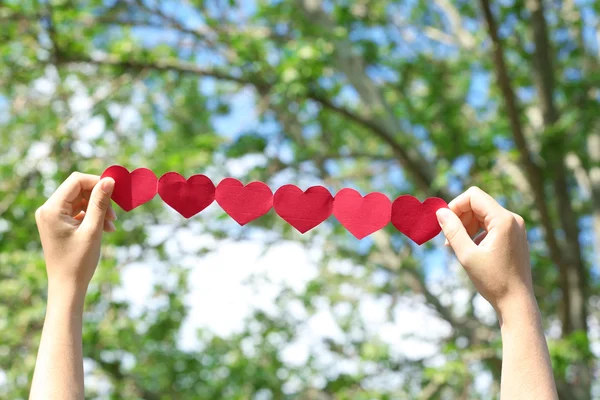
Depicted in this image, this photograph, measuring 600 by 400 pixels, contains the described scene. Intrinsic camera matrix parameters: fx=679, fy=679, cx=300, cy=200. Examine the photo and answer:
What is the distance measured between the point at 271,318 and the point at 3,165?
3951 mm

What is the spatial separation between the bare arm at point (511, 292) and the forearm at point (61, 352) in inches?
31.4

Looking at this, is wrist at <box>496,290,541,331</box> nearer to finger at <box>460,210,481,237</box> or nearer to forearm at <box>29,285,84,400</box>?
finger at <box>460,210,481,237</box>

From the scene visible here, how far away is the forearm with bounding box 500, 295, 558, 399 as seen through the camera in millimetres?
1289

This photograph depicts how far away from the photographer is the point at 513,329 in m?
1.32

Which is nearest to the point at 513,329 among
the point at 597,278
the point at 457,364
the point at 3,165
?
the point at 457,364

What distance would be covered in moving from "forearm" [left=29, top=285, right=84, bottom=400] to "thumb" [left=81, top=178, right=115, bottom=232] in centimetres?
14

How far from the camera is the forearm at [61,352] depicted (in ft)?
4.32

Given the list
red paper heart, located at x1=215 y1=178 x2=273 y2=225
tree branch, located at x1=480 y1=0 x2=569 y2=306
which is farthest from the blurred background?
red paper heart, located at x1=215 y1=178 x2=273 y2=225

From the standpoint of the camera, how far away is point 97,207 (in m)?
1.46

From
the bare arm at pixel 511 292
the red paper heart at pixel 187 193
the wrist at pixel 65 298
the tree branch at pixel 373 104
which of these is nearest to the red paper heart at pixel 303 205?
the red paper heart at pixel 187 193

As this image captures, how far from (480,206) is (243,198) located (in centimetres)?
67

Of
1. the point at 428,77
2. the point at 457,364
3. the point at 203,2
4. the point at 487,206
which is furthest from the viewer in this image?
the point at 428,77

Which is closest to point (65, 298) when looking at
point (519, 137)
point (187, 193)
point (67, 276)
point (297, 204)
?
point (67, 276)

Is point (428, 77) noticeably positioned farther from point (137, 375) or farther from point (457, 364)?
point (137, 375)
